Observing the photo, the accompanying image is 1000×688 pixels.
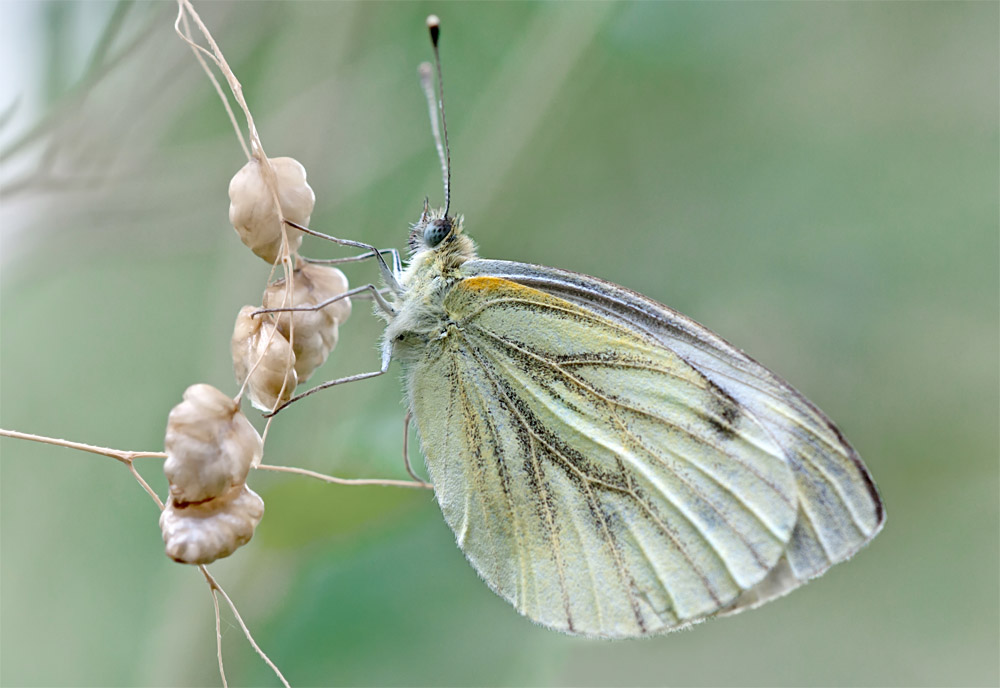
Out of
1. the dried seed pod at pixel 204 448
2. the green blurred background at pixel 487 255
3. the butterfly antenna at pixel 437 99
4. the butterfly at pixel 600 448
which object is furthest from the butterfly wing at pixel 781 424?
the dried seed pod at pixel 204 448

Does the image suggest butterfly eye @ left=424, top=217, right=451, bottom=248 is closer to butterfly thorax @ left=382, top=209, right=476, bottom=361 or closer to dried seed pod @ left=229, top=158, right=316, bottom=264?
butterfly thorax @ left=382, top=209, right=476, bottom=361

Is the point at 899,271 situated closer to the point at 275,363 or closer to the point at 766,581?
the point at 766,581

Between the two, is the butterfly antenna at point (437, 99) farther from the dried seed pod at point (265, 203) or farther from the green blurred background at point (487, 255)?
the dried seed pod at point (265, 203)

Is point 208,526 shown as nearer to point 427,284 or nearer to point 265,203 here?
point 265,203

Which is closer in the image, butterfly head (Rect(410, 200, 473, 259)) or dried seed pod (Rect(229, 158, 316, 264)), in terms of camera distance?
dried seed pod (Rect(229, 158, 316, 264))

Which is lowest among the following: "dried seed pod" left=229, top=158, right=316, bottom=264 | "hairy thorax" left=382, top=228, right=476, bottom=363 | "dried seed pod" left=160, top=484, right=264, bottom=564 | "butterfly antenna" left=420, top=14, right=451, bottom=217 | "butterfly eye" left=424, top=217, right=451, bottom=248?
"dried seed pod" left=160, top=484, right=264, bottom=564

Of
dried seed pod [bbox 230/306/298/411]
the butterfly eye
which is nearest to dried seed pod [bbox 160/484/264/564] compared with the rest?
dried seed pod [bbox 230/306/298/411]

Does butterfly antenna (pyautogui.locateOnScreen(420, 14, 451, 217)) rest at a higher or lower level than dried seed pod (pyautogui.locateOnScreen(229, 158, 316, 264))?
higher
